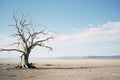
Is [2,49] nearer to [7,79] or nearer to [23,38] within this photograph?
[23,38]

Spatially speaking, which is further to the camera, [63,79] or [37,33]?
[37,33]

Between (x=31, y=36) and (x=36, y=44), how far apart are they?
1.82 m

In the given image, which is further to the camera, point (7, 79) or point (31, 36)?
point (31, 36)

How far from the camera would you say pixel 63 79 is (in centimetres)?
1934

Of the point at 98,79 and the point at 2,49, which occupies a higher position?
the point at 2,49

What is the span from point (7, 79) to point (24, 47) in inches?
756

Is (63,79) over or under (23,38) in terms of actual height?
under

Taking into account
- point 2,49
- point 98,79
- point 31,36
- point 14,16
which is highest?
point 14,16

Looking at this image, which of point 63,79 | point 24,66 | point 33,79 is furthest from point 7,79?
point 24,66

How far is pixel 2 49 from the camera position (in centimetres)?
3775

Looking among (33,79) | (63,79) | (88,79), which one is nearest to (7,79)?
(33,79)

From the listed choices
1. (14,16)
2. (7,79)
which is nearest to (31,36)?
(14,16)

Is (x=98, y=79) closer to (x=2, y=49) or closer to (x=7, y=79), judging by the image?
(x=7, y=79)

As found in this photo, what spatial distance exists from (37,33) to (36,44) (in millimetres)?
2117
